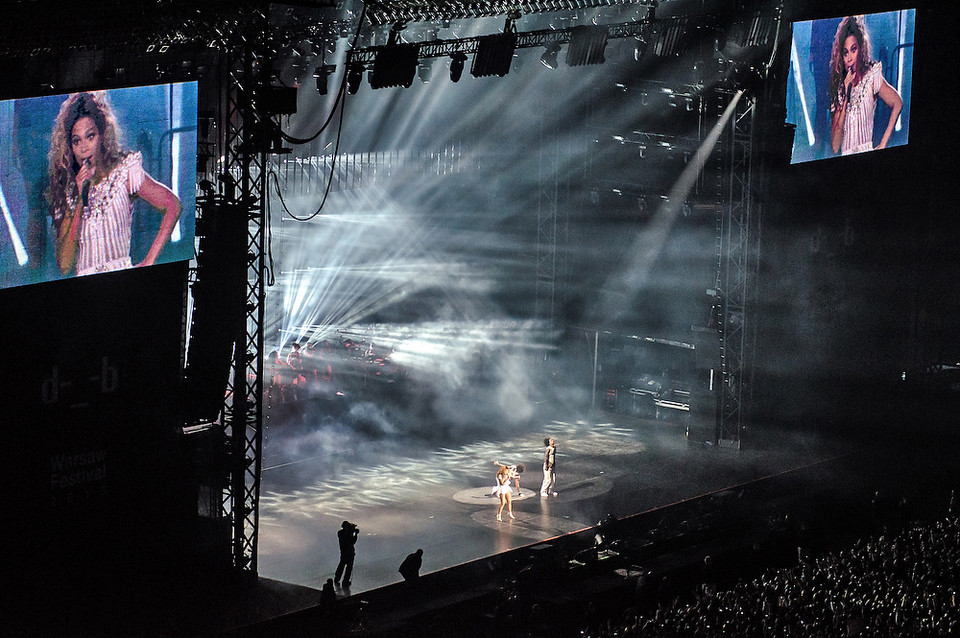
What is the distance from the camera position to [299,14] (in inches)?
677

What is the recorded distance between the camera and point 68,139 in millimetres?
12398

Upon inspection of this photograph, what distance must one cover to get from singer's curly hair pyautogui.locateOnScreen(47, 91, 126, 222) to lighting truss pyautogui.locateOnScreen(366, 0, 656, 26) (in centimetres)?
348

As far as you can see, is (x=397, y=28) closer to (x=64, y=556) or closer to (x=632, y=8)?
(x=632, y=8)

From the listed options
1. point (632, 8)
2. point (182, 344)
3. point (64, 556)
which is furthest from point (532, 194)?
point (64, 556)

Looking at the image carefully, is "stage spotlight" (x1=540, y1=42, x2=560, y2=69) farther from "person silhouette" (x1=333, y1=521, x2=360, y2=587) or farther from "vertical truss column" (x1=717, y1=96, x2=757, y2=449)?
"person silhouette" (x1=333, y1=521, x2=360, y2=587)

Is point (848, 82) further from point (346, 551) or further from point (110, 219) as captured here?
point (110, 219)

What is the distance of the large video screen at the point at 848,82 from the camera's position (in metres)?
21.0

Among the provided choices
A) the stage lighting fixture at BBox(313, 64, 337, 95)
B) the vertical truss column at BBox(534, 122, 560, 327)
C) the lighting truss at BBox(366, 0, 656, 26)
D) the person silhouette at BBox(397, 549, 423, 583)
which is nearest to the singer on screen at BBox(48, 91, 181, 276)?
the lighting truss at BBox(366, 0, 656, 26)

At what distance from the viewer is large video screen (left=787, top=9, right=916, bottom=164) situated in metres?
21.0

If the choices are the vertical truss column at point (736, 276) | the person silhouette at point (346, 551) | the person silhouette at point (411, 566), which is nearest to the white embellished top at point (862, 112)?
the vertical truss column at point (736, 276)

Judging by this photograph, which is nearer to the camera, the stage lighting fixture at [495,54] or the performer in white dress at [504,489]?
the stage lighting fixture at [495,54]

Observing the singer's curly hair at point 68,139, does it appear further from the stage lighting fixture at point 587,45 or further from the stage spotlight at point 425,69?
the stage spotlight at point 425,69

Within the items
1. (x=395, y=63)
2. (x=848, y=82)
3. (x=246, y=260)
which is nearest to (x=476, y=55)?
(x=395, y=63)

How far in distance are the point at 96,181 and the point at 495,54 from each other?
19.0ft
